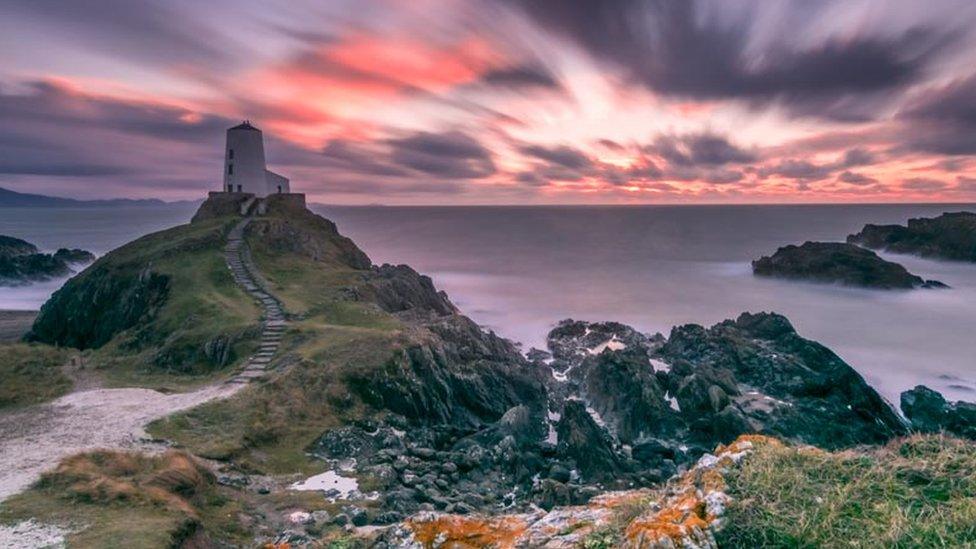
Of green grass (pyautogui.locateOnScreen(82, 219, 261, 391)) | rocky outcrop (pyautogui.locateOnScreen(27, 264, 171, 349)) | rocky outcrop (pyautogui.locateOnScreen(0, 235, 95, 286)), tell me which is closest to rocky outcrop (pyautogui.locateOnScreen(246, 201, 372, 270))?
green grass (pyautogui.locateOnScreen(82, 219, 261, 391))

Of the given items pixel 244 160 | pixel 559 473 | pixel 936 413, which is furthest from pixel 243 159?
pixel 936 413

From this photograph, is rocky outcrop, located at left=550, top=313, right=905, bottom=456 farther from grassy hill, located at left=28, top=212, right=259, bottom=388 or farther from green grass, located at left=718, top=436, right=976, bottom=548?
grassy hill, located at left=28, top=212, right=259, bottom=388

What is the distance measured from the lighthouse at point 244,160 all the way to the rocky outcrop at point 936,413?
62.3 m

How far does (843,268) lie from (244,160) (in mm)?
78333

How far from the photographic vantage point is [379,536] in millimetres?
8812

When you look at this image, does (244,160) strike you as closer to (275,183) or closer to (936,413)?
(275,183)

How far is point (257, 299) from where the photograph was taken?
3503cm

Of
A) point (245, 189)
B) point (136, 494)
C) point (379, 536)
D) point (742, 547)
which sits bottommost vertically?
point (136, 494)

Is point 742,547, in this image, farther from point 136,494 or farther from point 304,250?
point 304,250

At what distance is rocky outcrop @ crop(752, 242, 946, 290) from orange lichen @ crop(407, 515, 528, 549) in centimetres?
7699

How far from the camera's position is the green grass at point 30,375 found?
72.0ft

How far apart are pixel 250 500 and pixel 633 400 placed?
1963cm

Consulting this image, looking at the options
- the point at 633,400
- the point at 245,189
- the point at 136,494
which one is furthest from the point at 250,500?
the point at 245,189

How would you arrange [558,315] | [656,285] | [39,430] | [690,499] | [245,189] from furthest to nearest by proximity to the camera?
1. [656,285]
2. [245,189]
3. [558,315]
4. [39,430]
5. [690,499]
